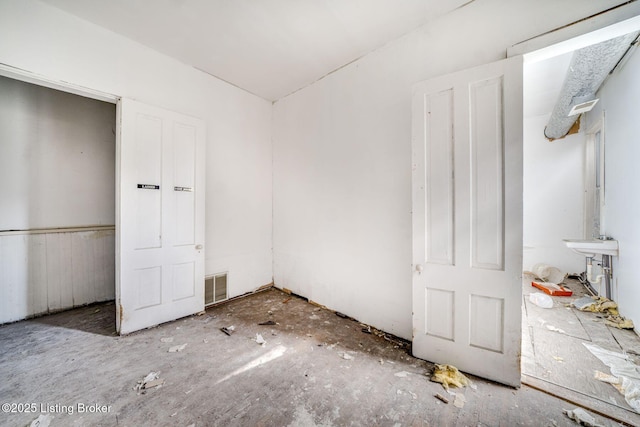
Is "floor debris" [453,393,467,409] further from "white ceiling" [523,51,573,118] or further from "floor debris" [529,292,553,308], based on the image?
"white ceiling" [523,51,573,118]

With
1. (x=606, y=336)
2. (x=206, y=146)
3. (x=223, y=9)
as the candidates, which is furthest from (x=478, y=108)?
(x=206, y=146)

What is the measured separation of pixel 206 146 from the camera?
3.35m

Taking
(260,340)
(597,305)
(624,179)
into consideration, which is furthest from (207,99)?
(597,305)

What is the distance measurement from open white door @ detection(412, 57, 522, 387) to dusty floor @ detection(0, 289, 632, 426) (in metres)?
0.32

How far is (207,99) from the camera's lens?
336 centimetres

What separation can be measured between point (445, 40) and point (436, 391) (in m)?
3.01

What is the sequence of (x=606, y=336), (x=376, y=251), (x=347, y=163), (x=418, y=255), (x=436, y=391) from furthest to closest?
(x=347, y=163) < (x=376, y=251) < (x=606, y=336) < (x=418, y=255) < (x=436, y=391)

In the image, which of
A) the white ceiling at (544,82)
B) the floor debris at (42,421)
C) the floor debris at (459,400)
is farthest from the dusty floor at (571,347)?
the floor debris at (42,421)

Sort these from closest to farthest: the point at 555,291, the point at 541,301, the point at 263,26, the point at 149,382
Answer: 1. the point at 149,382
2. the point at 263,26
3. the point at 541,301
4. the point at 555,291

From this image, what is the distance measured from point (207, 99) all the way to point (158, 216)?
1755 mm

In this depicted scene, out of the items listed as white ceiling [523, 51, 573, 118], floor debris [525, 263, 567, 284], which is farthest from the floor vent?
floor debris [525, 263, 567, 284]

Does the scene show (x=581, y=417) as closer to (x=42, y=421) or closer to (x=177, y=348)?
(x=177, y=348)

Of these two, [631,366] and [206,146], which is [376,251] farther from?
[206,146]

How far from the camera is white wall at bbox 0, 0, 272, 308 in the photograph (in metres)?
2.19
